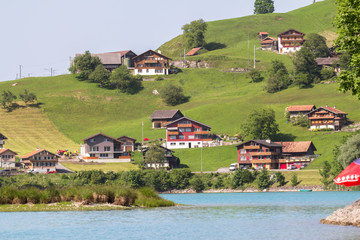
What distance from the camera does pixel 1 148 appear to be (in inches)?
5955

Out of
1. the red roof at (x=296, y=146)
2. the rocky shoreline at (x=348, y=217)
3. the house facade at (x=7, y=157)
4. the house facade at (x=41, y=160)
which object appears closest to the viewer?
the rocky shoreline at (x=348, y=217)

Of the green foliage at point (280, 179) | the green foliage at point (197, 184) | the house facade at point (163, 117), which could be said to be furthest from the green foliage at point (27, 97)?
the green foliage at point (280, 179)

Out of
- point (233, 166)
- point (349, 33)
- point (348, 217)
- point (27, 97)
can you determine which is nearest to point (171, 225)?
point (348, 217)

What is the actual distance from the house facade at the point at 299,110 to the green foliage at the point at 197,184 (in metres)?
45.9

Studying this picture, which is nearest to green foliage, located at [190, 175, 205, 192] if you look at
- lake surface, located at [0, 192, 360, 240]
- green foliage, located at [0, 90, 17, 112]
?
lake surface, located at [0, 192, 360, 240]

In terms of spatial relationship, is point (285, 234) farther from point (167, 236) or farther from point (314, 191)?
point (314, 191)

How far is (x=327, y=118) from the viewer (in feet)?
498

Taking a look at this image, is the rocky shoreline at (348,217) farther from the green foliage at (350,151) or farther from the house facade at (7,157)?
the house facade at (7,157)

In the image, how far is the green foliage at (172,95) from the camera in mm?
196375

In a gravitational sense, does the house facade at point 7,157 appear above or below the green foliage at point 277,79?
below

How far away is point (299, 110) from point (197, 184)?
47510mm

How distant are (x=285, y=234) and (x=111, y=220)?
54.2 ft

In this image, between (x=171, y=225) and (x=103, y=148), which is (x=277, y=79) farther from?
(x=171, y=225)

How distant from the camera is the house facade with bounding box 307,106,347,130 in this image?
5920 inches
